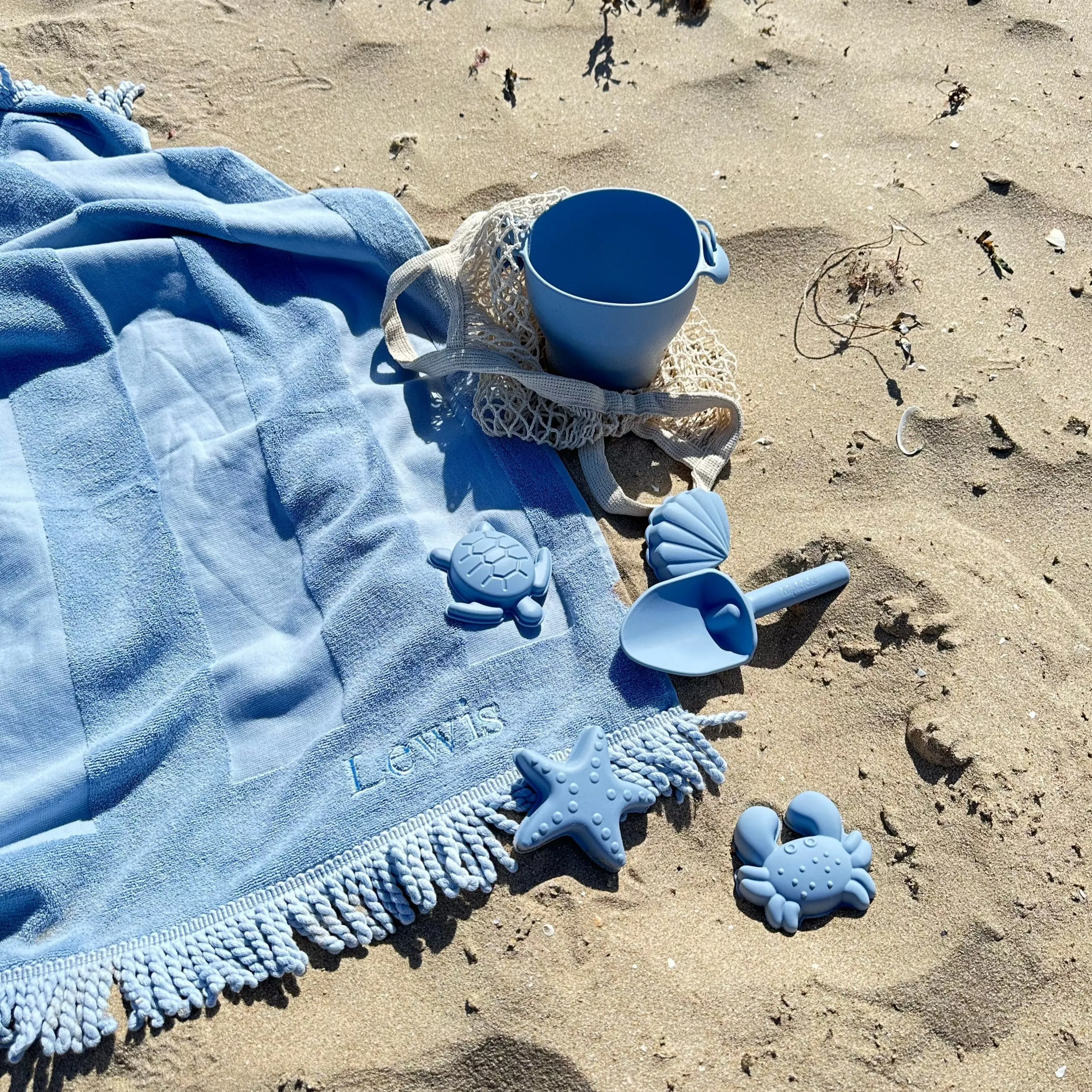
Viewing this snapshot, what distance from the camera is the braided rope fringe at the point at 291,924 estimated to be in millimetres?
1500

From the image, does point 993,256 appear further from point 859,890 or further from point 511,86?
point 859,890

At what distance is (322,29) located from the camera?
2.84 metres

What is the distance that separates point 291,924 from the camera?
1.60 metres

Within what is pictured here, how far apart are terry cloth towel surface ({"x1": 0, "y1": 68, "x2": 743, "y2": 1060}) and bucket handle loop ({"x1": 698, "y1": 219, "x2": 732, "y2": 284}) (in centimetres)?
50

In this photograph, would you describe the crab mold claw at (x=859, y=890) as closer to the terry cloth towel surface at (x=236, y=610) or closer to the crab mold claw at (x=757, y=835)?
the crab mold claw at (x=757, y=835)

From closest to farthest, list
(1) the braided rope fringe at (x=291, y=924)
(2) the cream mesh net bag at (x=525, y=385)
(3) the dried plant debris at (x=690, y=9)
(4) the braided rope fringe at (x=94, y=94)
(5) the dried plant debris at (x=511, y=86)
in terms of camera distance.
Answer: (1) the braided rope fringe at (x=291, y=924) < (2) the cream mesh net bag at (x=525, y=385) < (4) the braided rope fringe at (x=94, y=94) < (5) the dried plant debris at (x=511, y=86) < (3) the dried plant debris at (x=690, y=9)

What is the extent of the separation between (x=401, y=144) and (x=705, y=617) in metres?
1.61

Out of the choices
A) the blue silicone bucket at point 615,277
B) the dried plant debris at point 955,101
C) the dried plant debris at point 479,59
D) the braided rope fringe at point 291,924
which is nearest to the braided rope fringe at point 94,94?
the dried plant debris at point 479,59

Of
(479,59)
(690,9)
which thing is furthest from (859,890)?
(690,9)

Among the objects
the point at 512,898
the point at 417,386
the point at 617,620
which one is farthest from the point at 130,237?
the point at 512,898

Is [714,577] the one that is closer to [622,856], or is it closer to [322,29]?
[622,856]

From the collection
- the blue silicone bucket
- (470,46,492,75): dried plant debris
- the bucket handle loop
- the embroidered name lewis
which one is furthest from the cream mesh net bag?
(470,46,492,75): dried plant debris

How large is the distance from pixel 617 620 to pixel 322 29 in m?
2.10

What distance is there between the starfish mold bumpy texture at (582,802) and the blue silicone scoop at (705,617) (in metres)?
0.24
